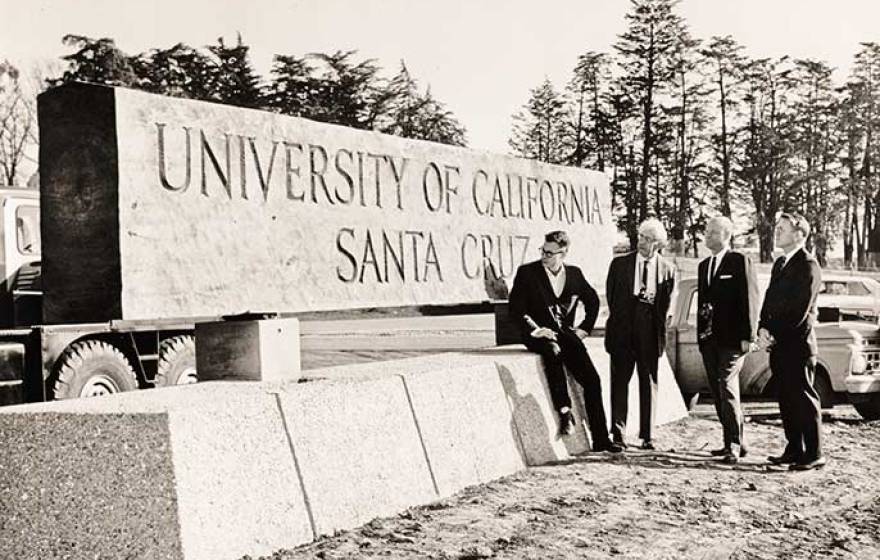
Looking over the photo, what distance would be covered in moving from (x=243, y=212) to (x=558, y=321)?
2.77 m

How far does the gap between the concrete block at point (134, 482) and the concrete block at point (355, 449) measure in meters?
0.39

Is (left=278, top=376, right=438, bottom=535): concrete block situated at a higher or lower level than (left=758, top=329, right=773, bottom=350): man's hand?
lower

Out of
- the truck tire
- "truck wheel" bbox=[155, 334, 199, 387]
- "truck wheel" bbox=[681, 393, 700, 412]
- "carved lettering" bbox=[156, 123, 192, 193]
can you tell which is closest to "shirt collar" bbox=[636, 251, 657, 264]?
"truck wheel" bbox=[681, 393, 700, 412]

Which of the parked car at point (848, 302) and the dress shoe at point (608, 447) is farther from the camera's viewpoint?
the parked car at point (848, 302)

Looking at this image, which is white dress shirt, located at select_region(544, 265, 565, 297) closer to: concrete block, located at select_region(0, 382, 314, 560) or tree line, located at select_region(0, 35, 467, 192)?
concrete block, located at select_region(0, 382, 314, 560)

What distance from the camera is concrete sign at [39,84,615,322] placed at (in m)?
5.29

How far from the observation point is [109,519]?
451 centimetres

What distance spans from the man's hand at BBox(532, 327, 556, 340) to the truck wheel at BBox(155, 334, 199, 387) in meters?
3.28

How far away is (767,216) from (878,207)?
221 inches

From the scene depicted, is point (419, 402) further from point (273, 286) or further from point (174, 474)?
point (174, 474)

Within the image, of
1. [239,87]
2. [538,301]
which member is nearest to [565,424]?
[538,301]

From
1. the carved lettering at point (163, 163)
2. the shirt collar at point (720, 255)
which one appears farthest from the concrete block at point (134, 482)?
the shirt collar at point (720, 255)

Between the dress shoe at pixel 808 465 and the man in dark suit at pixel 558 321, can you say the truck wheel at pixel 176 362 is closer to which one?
the man in dark suit at pixel 558 321

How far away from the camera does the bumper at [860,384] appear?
1037cm
